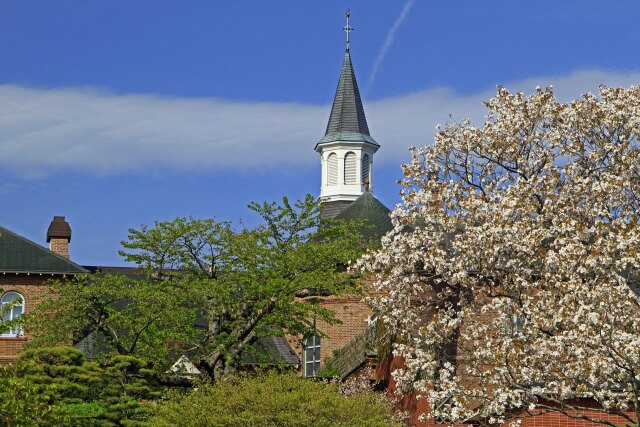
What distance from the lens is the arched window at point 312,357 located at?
1779 inches

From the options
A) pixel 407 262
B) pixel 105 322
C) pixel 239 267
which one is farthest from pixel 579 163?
pixel 105 322

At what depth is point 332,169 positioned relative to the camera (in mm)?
67875

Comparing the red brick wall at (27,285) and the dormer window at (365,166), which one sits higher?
the dormer window at (365,166)

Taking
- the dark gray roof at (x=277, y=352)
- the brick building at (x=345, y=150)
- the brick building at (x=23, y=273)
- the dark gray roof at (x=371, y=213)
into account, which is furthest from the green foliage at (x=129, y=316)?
the brick building at (x=345, y=150)

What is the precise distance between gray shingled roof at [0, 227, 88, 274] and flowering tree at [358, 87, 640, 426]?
1055 inches

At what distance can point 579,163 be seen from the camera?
25.6 meters

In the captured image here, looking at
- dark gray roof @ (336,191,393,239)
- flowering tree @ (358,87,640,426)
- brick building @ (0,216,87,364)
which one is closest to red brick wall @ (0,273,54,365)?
brick building @ (0,216,87,364)

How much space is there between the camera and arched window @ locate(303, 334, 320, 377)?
148 feet

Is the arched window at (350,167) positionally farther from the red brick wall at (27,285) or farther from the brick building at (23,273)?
the red brick wall at (27,285)

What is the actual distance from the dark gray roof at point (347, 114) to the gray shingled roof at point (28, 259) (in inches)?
870

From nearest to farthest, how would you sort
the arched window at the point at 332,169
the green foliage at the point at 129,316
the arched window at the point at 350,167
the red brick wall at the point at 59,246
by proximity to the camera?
the green foliage at the point at 129,316 → the red brick wall at the point at 59,246 → the arched window at the point at 350,167 → the arched window at the point at 332,169

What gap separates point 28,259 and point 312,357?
1458 centimetres

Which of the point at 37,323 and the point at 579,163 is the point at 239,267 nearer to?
the point at 37,323

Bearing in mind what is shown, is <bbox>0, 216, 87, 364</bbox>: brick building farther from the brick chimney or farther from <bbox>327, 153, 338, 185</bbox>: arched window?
<bbox>327, 153, 338, 185</bbox>: arched window
